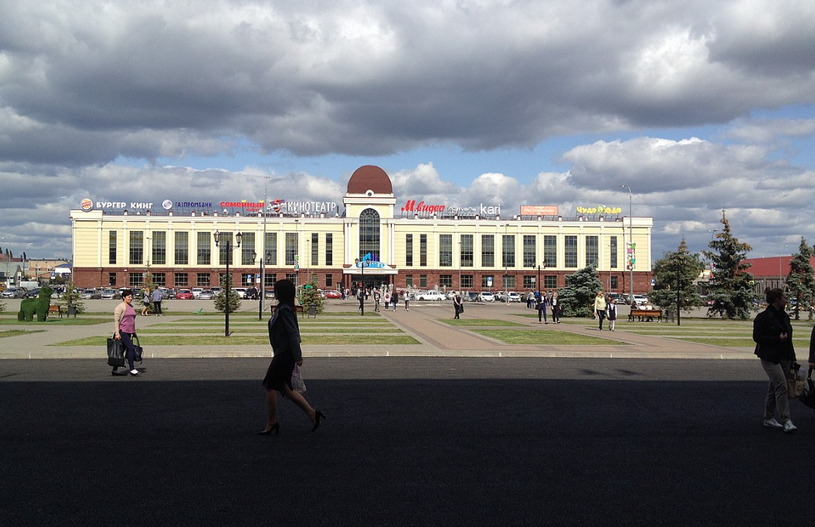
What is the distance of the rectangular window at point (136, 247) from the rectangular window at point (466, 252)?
165 ft

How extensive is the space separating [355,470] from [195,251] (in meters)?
106

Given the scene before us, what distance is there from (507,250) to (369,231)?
22.7 meters

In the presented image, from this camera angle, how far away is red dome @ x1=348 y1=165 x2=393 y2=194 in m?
111

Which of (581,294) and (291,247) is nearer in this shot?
(581,294)

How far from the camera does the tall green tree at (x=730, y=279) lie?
48.7 metres

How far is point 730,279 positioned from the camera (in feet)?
161

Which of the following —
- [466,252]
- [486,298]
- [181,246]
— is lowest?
[486,298]

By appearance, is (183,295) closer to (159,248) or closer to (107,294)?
(107,294)

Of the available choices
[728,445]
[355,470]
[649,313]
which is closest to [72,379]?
[355,470]

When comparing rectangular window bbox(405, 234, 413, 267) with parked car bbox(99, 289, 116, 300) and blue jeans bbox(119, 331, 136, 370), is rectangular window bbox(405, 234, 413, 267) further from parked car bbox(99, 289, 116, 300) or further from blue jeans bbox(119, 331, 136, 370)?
blue jeans bbox(119, 331, 136, 370)

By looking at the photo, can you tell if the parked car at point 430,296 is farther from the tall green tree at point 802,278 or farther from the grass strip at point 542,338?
the grass strip at point 542,338

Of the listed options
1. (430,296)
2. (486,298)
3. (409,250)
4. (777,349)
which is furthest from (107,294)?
(777,349)

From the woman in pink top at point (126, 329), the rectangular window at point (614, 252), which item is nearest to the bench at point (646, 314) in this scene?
the woman in pink top at point (126, 329)

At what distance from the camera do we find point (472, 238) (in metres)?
112
